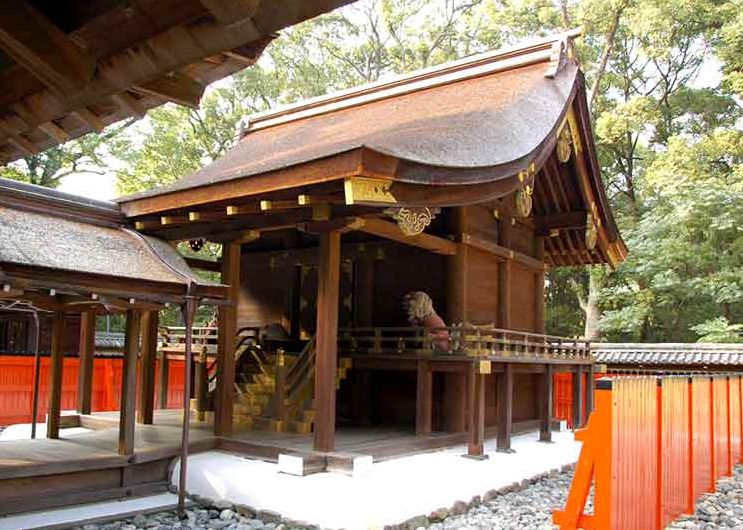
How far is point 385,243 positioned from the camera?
10.5m

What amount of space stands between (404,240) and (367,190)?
252 cm

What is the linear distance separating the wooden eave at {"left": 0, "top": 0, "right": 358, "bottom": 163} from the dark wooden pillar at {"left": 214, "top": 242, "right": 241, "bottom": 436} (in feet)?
20.0

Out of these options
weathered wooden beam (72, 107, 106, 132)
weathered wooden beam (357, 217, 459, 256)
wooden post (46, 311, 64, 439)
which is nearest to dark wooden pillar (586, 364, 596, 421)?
weathered wooden beam (357, 217, 459, 256)

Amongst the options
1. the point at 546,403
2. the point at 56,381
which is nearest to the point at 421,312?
the point at 546,403

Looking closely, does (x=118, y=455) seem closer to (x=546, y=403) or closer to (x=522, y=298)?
(x=546, y=403)

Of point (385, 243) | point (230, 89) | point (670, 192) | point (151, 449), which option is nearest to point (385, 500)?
point (151, 449)

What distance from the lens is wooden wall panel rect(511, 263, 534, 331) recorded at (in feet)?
39.3

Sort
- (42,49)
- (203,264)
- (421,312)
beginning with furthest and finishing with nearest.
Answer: (203,264), (421,312), (42,49)

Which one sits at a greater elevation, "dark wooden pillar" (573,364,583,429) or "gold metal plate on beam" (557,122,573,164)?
"gold metal plate on beam" (557,122,573,164)

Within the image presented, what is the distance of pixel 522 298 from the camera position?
12305 millimetres

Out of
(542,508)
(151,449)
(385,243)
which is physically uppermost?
(385,243)

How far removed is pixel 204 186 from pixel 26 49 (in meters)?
5.71

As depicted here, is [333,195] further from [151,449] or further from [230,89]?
[230,89]

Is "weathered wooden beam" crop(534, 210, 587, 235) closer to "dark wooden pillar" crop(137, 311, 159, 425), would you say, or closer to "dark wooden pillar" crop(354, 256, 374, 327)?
"dark wooden pillar" crop(354, 256, 374, 327)
